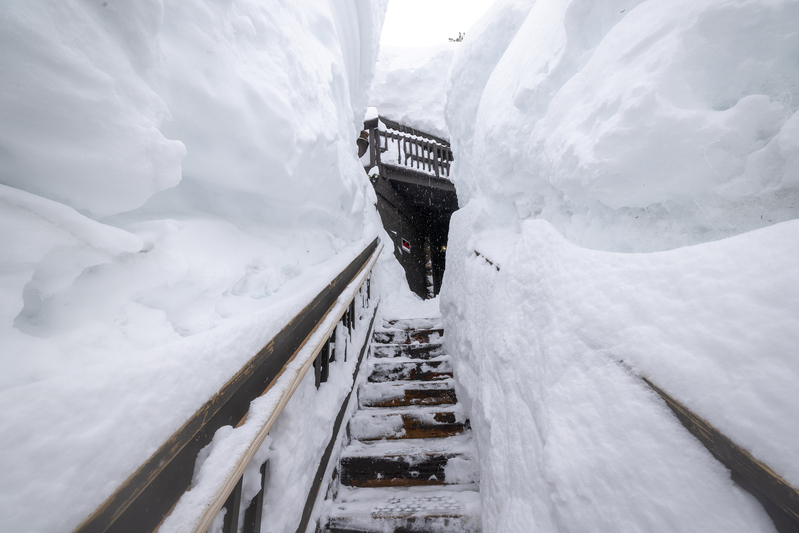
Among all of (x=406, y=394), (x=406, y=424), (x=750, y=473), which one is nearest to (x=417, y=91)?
(x=406, y=394)

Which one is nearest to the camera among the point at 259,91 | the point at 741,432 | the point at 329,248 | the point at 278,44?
the point at 741,432

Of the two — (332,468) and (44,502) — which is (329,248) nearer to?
(332,468)

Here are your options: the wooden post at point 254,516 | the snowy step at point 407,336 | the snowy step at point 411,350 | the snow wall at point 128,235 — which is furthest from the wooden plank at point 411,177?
the wooden post at point 254,516

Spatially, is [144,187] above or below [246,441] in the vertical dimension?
above

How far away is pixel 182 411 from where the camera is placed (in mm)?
694

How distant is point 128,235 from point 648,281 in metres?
1.42

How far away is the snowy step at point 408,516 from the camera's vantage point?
1.66 metres

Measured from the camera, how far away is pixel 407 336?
3.54 meters

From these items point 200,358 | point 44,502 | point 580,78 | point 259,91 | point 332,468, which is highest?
point 580,78

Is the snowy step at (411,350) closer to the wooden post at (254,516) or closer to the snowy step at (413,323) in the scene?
the snowy step at (413,323)

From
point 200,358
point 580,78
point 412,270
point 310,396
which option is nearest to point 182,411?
point 200,358

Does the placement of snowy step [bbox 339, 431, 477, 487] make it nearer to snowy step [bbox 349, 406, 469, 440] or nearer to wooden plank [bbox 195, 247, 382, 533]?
snowy step [bbox 349, 406, 469, 440]

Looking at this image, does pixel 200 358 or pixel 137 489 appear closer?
pixel 137 489

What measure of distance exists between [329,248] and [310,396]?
4.34 ft
